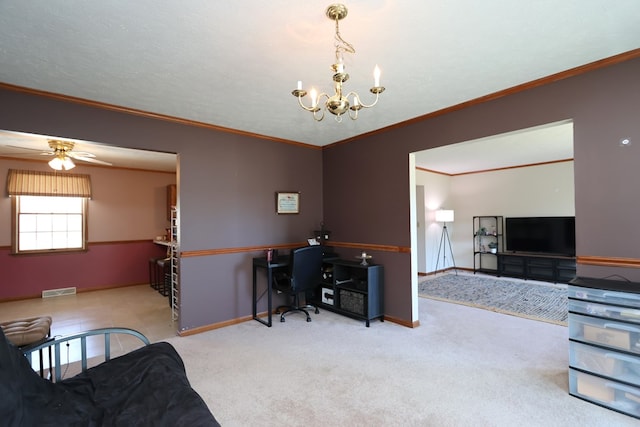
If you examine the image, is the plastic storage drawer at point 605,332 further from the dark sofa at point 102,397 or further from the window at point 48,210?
the window at point 48,210

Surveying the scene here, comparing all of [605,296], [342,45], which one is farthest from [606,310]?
[342,45]

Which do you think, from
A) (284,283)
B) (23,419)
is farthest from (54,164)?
(23,419)

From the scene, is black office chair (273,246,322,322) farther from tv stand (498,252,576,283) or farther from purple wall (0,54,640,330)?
tv stand (498,252,576,283)

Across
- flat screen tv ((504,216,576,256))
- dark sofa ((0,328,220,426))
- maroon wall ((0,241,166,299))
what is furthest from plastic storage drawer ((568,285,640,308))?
maroon wall ((0,241,166,299))

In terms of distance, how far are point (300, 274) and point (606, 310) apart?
2745 millimetres

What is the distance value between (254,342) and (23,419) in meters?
2.15

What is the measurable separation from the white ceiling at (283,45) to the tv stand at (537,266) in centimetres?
470

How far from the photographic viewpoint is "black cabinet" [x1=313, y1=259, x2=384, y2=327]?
3725mm

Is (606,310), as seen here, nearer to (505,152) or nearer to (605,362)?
(605,362)

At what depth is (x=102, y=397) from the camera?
1.45 m

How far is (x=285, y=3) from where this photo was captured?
1.61 meters

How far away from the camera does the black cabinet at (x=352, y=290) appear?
3725mm

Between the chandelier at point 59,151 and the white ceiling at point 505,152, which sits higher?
the white ceiling at point 505,152

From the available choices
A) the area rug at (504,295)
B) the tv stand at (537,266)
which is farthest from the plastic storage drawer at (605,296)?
the tv stand at (537,266)
